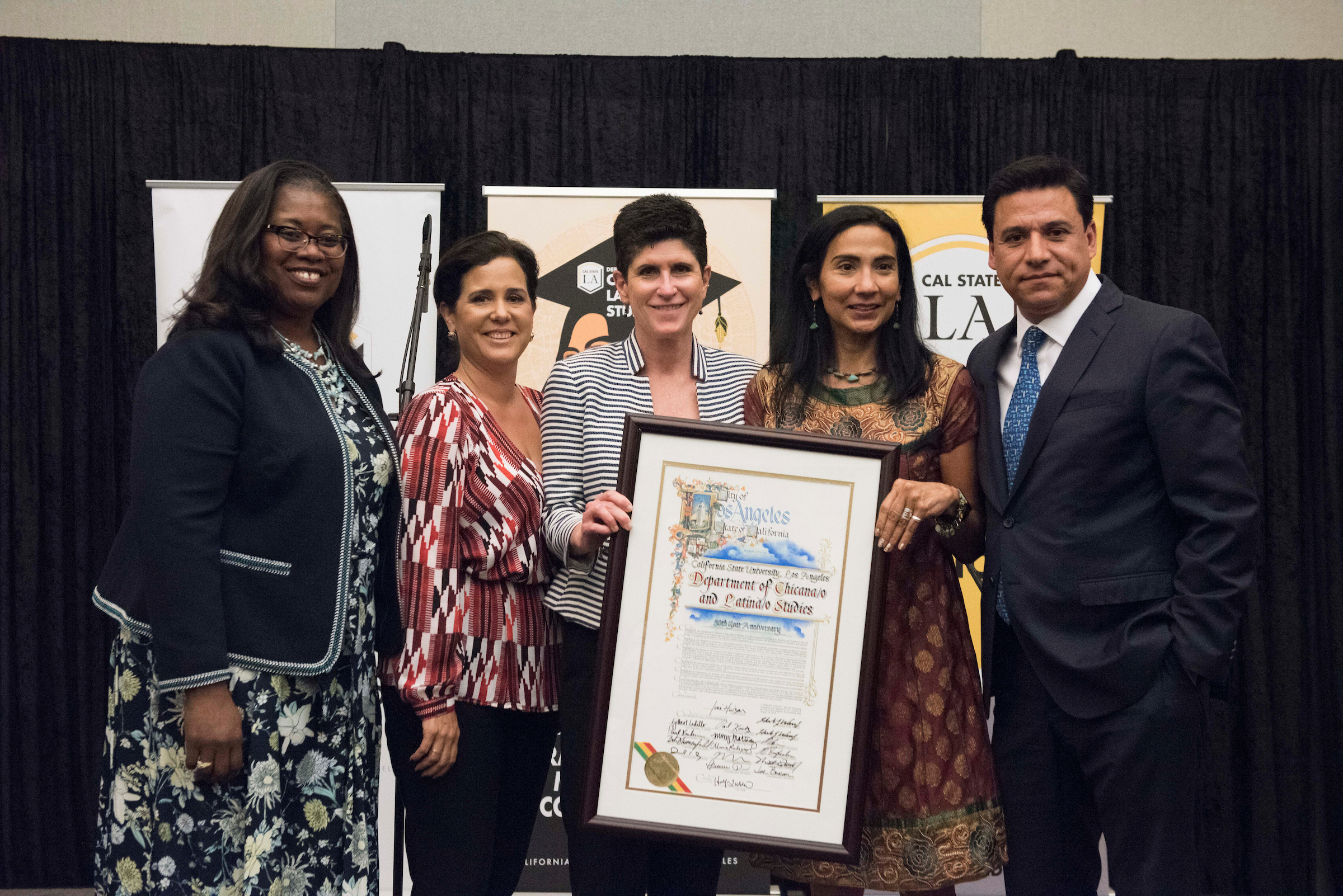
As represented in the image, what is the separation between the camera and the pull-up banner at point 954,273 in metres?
3.96

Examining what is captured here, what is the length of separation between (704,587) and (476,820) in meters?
0.66

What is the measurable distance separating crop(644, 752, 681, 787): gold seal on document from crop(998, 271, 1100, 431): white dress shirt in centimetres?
95

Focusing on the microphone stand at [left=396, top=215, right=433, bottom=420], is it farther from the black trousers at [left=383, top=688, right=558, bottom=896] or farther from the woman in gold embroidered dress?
the woman in gold embroidered dress

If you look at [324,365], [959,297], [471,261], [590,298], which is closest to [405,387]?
[471,261]

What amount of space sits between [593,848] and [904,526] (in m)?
0.85

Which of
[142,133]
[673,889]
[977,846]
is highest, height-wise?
[142,133]

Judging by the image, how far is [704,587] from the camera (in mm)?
1854

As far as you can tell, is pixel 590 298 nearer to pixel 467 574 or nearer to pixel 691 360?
pixel 691 360

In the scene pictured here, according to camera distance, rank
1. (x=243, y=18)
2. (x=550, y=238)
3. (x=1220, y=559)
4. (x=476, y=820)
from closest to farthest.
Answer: (x=1220, y=559) < (x=476, y=820) < (x=550, y=238) < (x=243, y=18)

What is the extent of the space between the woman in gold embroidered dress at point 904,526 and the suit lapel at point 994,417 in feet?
0.12

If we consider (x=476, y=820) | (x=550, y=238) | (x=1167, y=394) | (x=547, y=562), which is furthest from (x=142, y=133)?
(x=1167, y=394)

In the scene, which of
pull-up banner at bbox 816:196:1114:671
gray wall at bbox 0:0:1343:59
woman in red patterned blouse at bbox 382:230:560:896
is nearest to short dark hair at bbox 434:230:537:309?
woman in red patterned blouse at bbox 382:230:560:896

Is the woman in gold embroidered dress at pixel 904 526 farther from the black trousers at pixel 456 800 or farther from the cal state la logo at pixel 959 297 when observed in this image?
the cal state la logo at pixel 959 297

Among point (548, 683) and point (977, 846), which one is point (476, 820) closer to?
point (548, 683)
